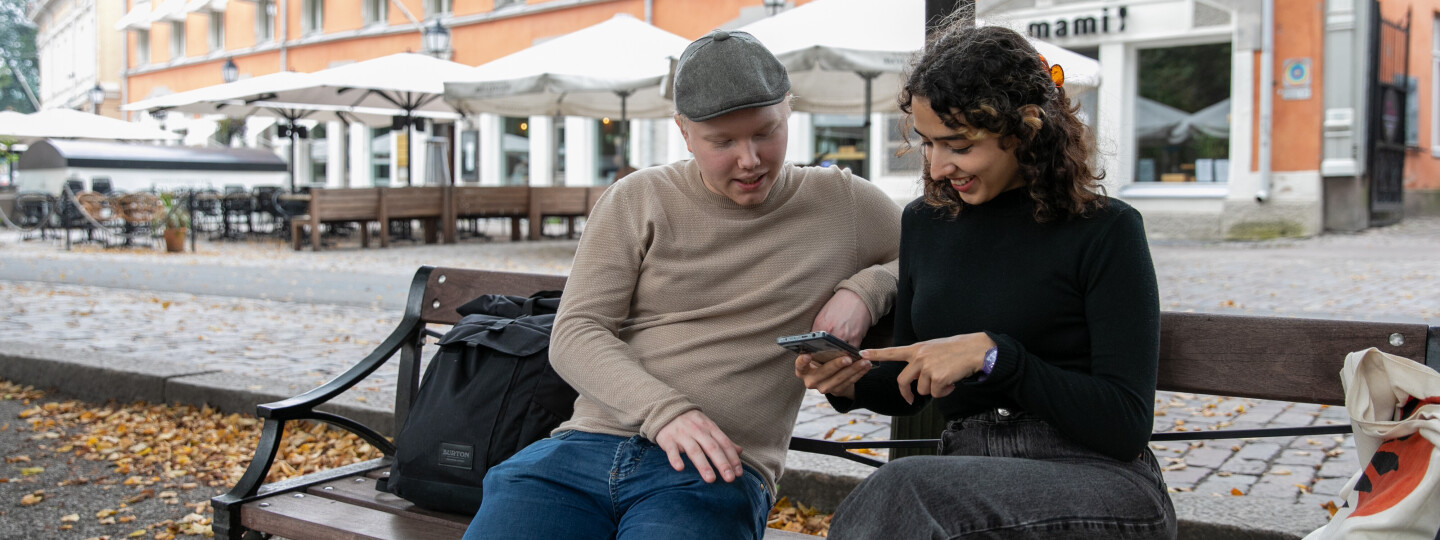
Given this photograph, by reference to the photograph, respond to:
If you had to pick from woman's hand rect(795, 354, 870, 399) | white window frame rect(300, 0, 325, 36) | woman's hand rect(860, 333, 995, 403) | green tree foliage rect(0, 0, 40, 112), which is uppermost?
green tree foliage rect(0, 0, 40, 112)

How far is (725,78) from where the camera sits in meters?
2.25

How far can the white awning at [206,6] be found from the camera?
3453 cm

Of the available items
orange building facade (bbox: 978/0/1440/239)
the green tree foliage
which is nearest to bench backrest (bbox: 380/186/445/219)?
orange building facade (bbox: 978/0/1440/239)

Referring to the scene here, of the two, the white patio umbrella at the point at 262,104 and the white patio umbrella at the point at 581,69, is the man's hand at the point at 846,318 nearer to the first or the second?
the white patio umbrella at the point at 581,69

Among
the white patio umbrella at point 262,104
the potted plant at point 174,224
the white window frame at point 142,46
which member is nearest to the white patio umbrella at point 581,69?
the white patio umbrella at point 262,104

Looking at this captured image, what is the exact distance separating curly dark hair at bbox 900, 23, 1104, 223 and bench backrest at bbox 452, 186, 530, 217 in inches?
633

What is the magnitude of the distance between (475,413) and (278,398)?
105 inches

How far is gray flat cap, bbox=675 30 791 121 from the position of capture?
2238 millimetres

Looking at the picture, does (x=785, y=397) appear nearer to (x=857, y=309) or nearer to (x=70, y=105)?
(x=857, y=309)

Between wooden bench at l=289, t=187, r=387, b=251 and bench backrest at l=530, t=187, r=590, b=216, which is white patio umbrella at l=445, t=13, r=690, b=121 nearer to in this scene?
wooden bench at l=289, t=187, r=387, b=251

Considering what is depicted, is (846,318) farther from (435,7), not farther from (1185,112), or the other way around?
(435,7)

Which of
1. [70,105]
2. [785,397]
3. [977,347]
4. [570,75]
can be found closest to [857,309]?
[785,397]

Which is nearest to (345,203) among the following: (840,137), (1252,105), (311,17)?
(840,137)

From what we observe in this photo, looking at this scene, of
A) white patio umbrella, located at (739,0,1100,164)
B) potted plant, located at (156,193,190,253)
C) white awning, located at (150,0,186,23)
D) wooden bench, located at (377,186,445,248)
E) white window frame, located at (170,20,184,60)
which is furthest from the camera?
white window frame, located at (170,20,184,60)
